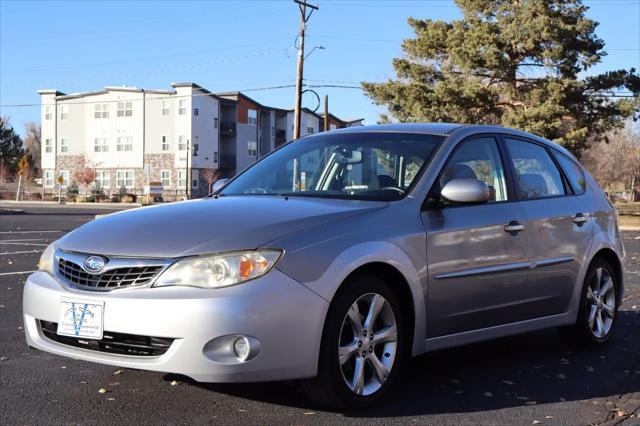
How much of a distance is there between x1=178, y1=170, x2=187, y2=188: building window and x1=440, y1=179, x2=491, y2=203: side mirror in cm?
6180

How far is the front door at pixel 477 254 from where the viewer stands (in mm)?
4504

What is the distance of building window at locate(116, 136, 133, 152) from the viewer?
6575 cm

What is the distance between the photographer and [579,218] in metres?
5.72

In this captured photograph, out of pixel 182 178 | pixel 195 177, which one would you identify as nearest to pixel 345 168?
pixel 182 178

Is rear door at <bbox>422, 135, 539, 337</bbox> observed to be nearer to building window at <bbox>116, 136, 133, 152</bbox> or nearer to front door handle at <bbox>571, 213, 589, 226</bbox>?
front door handle at <bbox>571, 213, 589, 226</bbox>

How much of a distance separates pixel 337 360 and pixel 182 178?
6245 cm

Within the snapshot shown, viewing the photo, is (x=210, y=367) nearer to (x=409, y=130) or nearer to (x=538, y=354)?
(x=409, y=130)

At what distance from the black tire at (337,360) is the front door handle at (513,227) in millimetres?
1256

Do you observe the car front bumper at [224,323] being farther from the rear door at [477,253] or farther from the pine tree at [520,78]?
the pine tree at [520,78]

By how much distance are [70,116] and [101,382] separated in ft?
221

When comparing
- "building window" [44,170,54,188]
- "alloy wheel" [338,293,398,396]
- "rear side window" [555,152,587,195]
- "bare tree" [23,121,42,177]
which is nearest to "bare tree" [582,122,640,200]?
"building window" [44,170,54,188]

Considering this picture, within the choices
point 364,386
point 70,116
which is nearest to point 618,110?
point 364,386

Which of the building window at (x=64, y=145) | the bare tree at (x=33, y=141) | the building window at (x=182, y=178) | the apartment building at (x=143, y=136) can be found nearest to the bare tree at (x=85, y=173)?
the apartment building at (x=143, y=136)

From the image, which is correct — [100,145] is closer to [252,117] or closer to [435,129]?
[252,117]
